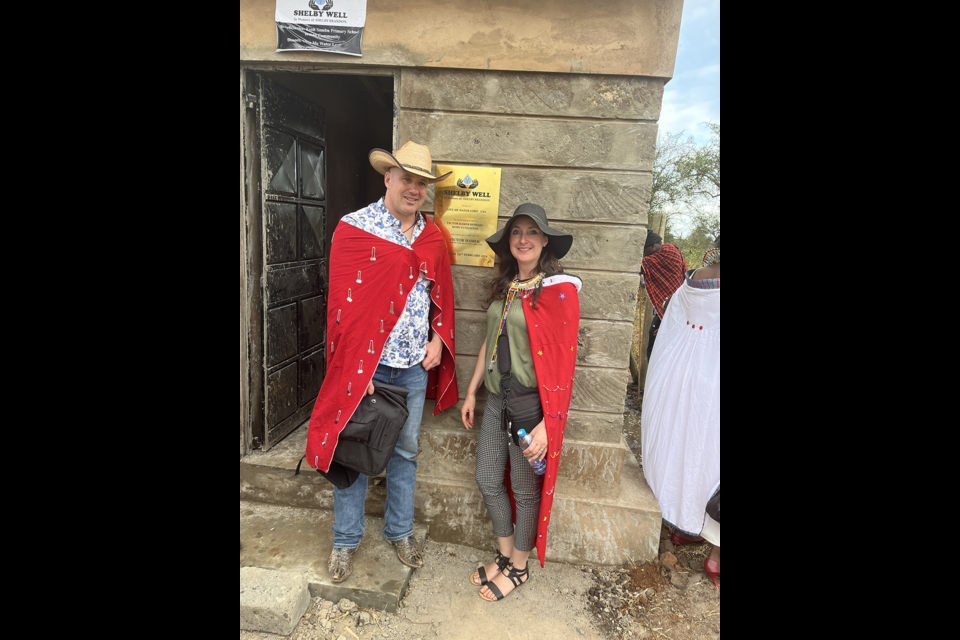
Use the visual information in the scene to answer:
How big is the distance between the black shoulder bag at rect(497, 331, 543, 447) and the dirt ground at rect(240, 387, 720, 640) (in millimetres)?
1005

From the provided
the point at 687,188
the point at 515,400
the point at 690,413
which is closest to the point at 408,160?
the point at 515,400

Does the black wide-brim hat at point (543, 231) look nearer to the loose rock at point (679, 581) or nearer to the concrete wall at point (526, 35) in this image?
the concrete wall at point (526, 35)

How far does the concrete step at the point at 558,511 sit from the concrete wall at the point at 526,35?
235 centimetres

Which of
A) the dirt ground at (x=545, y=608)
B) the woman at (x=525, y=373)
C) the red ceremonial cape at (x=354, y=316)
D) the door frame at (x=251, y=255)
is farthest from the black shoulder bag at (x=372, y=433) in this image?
the door frame at (x=251, y=255)

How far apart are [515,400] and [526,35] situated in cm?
204

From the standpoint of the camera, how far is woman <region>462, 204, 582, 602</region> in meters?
2.33

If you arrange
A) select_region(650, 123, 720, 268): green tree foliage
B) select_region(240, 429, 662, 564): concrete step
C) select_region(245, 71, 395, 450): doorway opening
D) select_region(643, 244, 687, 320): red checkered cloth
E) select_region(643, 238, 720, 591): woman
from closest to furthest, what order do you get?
select_region(643, 238, 720, 591): woman, select_region(240, 429, 662, 564): concrete step, select_region(245, 71, 395, 450): doorway opening, select_region(643, 244, 687, 320): red checkered cloth, select_region(650, 123, 720, 268): green tree foliage

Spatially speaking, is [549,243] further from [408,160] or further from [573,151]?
[408,160]

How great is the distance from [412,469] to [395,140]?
77.6 inches

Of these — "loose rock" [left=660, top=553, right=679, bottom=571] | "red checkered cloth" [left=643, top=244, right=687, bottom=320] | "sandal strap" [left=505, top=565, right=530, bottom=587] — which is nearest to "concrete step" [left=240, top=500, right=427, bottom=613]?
"sandal strap" [left=505, top=565, right=530, bottom=587]

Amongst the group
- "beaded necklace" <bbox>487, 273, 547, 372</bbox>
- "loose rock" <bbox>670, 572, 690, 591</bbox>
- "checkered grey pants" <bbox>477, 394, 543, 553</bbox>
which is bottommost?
"loose rock" <bbox>670, 572, 690, 591</bbox>

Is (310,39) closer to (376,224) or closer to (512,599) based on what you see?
(376,224)

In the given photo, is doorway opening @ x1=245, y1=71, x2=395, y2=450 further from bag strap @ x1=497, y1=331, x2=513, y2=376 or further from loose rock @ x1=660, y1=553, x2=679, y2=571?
loose rock @ x1=660, y1=553, x2=679, y2=571

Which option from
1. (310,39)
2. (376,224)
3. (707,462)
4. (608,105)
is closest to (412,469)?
(376,224)
